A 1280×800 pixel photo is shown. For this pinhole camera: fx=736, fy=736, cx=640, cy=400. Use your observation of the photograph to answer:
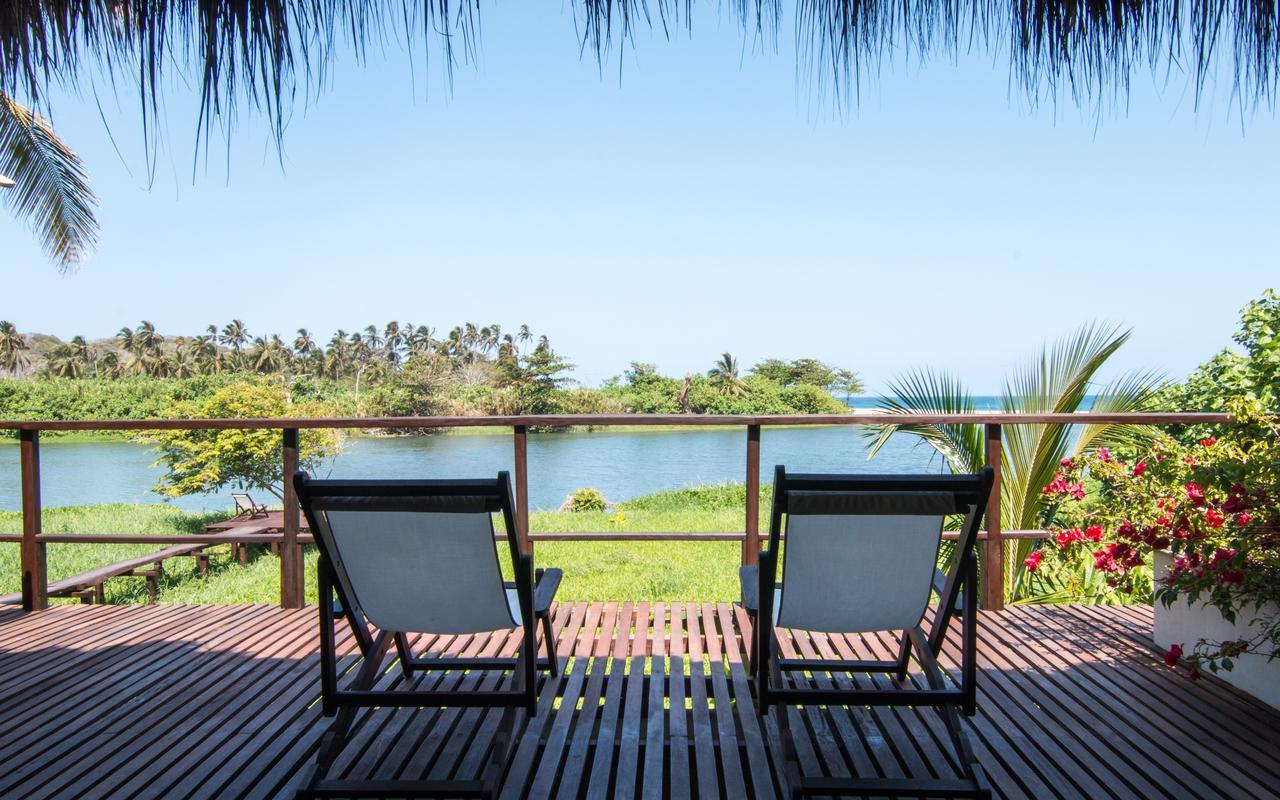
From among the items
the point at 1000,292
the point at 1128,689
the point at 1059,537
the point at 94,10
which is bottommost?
the point at 1128,689

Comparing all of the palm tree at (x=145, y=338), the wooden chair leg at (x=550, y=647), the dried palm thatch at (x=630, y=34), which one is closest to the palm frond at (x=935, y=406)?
the wooden chair leg at (x=550, y=647)

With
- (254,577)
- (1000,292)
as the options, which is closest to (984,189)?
(1000,292)

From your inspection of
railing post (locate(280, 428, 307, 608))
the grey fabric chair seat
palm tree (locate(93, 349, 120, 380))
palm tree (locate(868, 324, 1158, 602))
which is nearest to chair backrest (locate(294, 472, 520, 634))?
the grey fabric chair seat

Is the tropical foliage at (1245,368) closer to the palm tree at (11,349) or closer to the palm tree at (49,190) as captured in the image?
the palm tree at (49,190)

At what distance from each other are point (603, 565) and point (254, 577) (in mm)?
6174

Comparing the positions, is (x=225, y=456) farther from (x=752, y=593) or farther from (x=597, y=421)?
(x=752, y=593)

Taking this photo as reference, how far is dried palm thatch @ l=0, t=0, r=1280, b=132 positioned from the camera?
4.71 feet

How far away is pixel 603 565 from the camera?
13273mm

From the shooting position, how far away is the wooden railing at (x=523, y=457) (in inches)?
130

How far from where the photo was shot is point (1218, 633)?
2.54 m

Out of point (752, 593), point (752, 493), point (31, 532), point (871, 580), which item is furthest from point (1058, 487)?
point (31, 532)

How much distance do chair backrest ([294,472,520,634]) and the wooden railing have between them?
1.15m

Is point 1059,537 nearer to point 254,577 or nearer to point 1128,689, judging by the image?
point 1128,689

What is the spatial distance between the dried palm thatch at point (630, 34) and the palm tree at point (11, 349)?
45346 mm
